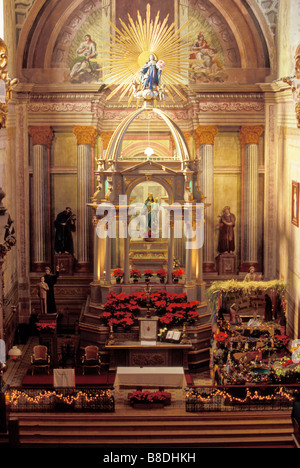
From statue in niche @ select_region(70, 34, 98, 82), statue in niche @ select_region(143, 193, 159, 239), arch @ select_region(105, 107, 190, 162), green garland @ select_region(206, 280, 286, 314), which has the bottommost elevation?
green garland @ select_region(206, 280, 286, 314)

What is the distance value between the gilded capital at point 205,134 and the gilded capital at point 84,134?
3.60m

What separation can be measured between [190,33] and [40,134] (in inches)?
246

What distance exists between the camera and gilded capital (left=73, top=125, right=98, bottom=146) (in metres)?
28.4

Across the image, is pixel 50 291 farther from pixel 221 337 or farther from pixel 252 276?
pixel 252 276

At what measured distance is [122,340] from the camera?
24547 mm

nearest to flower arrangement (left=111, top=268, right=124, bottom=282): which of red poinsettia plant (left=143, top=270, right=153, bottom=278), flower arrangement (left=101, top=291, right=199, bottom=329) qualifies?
red poinsettia plant (left=143, top=270, right=153, bottom=278)

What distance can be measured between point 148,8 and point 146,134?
4.61 m

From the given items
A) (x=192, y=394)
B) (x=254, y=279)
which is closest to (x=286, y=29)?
(x=254, y=279)

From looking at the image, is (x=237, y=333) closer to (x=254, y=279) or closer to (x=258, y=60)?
(x=254, y=279)

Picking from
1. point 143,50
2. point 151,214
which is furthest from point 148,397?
point 143,50

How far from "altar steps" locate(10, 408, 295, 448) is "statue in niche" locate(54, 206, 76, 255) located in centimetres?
965

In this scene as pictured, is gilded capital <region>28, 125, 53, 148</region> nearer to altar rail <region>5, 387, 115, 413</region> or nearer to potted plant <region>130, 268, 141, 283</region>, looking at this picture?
potted plant <region>130, 268, 141, 283</region>

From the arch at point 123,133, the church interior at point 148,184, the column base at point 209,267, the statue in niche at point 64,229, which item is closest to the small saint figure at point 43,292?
the church interior at point 148,184

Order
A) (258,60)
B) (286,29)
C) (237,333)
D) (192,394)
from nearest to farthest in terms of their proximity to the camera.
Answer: (192,394), (237,333), (286,29), (258,60)
